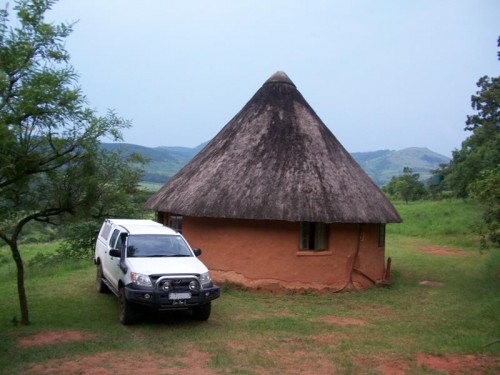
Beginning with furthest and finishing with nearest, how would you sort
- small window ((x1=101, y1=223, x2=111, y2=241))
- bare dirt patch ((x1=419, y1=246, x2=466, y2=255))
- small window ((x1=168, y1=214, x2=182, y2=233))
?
bare dirt patch ((x1=419, y1=246, x2=466, y2=255)) → small window ((x1=168, y1=214, x2=182, y2=233)) → small window ((x1=101, y1=223, x2=111, y2=241))

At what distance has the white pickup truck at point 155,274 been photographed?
9.88m

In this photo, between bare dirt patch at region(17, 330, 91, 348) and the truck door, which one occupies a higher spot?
the truck door

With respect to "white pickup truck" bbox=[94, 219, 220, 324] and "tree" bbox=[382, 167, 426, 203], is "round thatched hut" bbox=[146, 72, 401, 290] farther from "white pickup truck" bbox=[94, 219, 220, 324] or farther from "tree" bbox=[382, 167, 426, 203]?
"tree" bbox=[382, 167, 426, 203]

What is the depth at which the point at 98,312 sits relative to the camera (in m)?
11.7

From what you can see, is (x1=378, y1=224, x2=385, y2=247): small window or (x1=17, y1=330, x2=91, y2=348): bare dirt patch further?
(x1=378, y1=224, x2=385, y2=247): small window

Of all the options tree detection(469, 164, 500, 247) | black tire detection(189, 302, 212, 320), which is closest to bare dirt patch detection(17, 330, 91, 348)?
black tire detection(189, 302, 212, 320)

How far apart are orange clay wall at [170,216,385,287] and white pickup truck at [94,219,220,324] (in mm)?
2435

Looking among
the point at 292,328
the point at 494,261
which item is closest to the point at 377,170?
the point at 494,261

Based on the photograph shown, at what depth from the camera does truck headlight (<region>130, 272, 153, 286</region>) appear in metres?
9.97

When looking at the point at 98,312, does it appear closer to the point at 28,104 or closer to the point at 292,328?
the point at 292,328

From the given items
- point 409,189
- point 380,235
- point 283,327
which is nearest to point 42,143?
point 283,327

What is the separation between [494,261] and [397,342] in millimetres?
12813

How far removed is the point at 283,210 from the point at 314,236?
1583 millimetres

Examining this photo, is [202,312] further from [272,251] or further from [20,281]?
[272,251]
